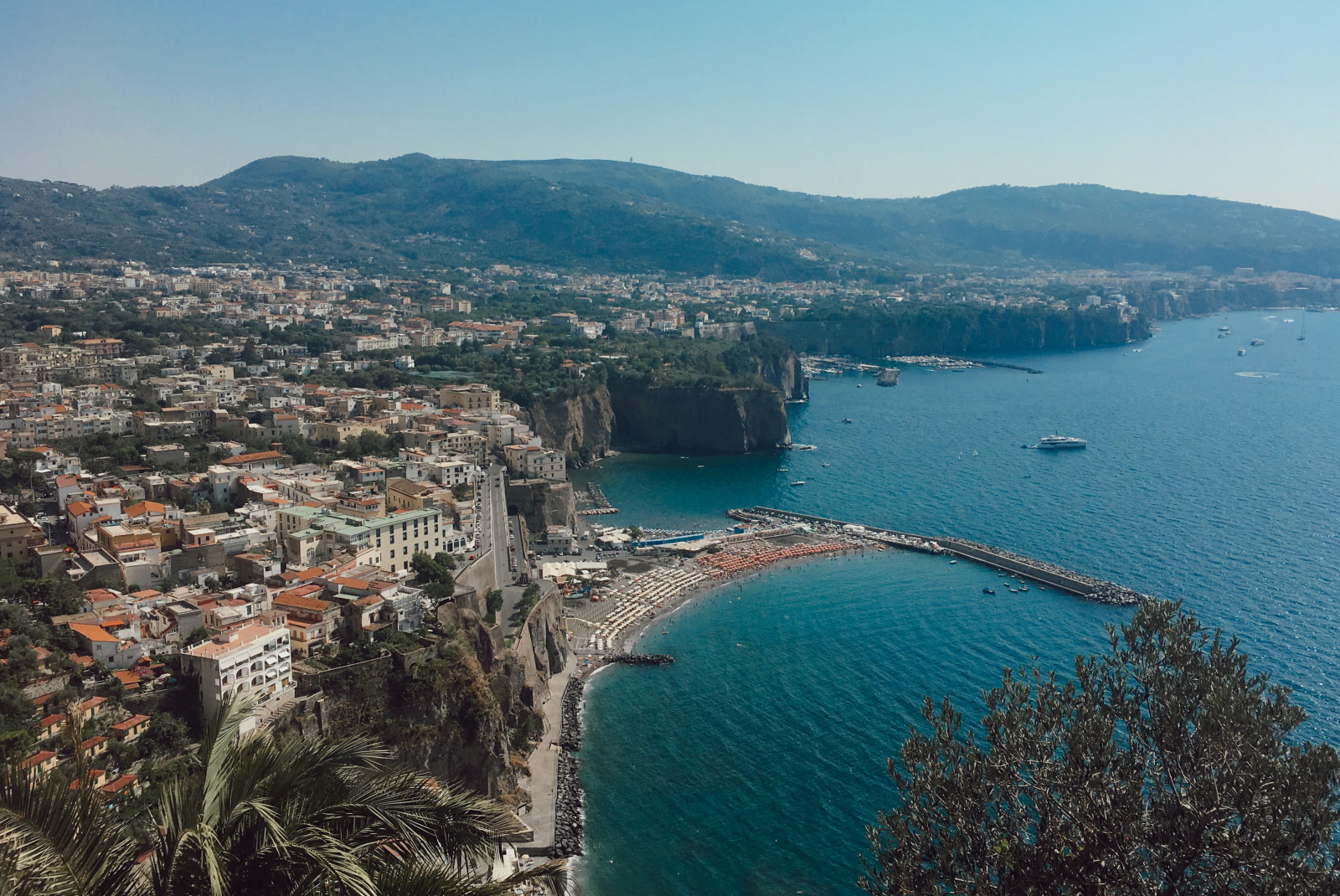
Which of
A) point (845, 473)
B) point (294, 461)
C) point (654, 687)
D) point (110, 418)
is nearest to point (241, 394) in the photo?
point (110, 418)

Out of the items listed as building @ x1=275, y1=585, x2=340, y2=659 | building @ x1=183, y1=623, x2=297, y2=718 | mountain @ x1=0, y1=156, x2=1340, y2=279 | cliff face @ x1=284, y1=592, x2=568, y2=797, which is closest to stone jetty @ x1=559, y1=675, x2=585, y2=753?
cliff face @ x1=284, y1=592, x2=568, y2=797

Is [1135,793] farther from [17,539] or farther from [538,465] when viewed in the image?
[538,465]

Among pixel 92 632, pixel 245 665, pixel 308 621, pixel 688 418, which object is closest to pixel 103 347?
pixel 688 418

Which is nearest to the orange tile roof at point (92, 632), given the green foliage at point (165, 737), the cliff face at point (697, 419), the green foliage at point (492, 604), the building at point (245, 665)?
the building at point (245, 665)

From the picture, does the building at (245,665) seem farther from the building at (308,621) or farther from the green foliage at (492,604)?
the green foliage at (492,604)

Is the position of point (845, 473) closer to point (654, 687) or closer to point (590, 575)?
point (590, 575)

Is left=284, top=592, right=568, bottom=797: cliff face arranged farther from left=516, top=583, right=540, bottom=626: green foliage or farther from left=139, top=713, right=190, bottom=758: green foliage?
left=516, top=583, right=540, bottom=626: green foliage
